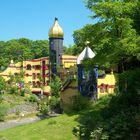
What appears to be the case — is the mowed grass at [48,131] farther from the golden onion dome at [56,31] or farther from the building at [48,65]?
the golden onion dome at [56,31]

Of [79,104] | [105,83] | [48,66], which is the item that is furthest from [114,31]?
[48,66]

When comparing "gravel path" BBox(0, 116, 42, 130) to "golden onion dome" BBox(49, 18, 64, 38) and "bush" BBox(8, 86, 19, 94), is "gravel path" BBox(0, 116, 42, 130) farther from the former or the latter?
"golden onion dome" BBox(49, 18, 64, 38)

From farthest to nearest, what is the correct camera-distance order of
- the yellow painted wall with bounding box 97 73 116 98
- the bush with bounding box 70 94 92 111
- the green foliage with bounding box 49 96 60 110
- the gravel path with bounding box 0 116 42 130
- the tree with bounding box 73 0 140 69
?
the green foliage with bounding box 49 96 60 110 → the gravel path with bounding box 0 116 42 130 → the yellow painted wall with bounding box 97 73 116 98 → the bush with bounding box 70 94 92 111 → the tree with bounding box 73 0 140 69

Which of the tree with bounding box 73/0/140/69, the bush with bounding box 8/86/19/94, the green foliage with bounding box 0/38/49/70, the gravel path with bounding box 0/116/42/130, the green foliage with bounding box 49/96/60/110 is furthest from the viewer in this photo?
the green foliage with bounding box 0/38/49/70

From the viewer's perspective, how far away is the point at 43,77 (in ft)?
205

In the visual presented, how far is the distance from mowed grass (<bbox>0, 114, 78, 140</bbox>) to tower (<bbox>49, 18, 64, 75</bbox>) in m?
34.9

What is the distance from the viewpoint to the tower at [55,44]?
60.1 m

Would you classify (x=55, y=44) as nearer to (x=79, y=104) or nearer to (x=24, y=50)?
(x=79, y=104)

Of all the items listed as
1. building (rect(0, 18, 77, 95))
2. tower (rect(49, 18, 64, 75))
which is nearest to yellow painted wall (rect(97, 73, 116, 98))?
building (rect(0, 18, 77, 95))

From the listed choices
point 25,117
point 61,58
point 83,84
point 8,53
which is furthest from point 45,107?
point 8,53

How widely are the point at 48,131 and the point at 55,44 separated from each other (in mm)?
38612

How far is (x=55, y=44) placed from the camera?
60625 millimetres

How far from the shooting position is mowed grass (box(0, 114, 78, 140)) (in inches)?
849

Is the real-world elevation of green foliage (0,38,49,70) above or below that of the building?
above
